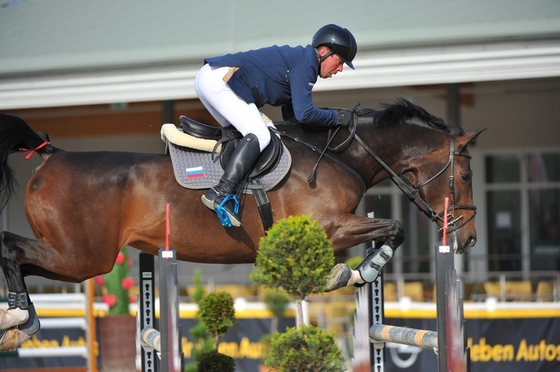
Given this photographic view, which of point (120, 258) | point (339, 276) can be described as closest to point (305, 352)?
point (339, 276)

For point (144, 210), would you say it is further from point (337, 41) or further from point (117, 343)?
point (117, 343)

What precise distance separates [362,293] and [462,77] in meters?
4.63

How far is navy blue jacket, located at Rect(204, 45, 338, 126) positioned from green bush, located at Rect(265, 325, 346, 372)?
1511mm

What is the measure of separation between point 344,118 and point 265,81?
566 millimetres

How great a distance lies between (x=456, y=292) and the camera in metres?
3.43

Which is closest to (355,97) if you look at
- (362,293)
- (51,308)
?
(51,308)

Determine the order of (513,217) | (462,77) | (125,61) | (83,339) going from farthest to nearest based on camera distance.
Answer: (513,217) → (125,61) → (462,77) → (83,339)

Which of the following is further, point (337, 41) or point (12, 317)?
point (337, 41)

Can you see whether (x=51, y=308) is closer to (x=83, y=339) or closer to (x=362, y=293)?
(x=83, y=339)

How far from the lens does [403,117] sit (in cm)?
480

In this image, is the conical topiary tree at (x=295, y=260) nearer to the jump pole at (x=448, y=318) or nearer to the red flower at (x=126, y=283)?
the jump pole at (x=448, y=318)

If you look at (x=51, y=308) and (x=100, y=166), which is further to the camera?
(x=51, y=308)

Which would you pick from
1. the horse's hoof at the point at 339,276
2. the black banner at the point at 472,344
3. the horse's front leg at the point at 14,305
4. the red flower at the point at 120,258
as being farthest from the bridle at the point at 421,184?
the red flower at the point at 120,258

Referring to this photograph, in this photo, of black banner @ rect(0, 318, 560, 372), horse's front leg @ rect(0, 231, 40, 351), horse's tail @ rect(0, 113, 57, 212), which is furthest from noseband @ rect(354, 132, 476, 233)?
black banner @ rect(0, 318, 560, 372)
